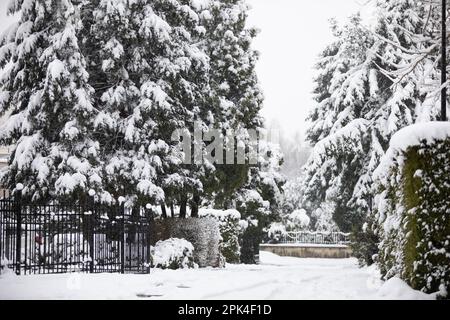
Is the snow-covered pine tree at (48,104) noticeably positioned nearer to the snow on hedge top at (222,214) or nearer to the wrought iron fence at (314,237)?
the snow on hedge top at (222,214)

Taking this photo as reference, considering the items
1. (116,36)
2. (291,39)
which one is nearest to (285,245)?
(291,39)

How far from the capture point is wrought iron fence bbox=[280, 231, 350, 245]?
33.2m

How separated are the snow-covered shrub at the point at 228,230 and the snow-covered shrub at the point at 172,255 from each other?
3.27 meters

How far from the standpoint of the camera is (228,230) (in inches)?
792

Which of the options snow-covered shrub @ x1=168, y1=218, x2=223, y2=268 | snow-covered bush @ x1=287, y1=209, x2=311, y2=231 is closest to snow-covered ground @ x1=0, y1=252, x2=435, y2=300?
snow-covered shrub @ x1=168, y1=218, x2=223, y2=268

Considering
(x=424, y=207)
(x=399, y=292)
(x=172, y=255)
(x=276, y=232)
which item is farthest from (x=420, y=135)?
(x=276, y=232)

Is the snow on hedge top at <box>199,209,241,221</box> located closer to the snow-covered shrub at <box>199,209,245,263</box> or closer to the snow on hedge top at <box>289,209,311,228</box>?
the snow-covered shrub at <box>199,209,245,263</box>

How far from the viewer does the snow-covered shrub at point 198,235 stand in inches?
711

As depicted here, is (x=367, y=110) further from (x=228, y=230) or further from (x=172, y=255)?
(x=172, y=255)

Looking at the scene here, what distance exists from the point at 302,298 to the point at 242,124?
12532mm

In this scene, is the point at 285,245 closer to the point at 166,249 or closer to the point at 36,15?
the point at 166,249

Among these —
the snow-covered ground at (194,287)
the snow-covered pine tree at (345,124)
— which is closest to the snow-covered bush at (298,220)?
the snow-covered pine tree at (345,124)

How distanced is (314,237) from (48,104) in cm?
2217
